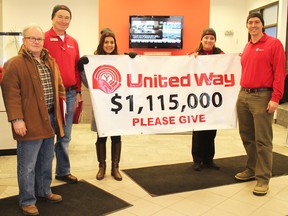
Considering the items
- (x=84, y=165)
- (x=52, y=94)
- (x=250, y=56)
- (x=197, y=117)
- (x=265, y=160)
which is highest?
(x=250, y=56)

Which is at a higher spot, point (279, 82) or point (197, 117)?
point (279, 82)

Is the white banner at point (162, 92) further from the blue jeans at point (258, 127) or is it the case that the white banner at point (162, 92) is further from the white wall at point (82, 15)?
the white wall at point (82, 15)

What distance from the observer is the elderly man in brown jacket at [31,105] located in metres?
2.43

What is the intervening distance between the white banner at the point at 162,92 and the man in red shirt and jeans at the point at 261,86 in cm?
31

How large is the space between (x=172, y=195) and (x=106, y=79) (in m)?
1.25

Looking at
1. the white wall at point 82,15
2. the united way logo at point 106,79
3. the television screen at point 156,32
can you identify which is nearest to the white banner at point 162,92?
the united way logo at point 106,79

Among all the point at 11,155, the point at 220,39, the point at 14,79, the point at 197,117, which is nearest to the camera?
the point at 14,79

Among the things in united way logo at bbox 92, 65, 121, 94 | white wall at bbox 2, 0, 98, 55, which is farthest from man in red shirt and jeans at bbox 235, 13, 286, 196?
white wall at bbox 2, 0, 98, 55

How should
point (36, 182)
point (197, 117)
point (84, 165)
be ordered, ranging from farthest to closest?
1. point (84, 165)
2. point (197, 117)
3. point (36, 182)

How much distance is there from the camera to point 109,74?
10.7 feet

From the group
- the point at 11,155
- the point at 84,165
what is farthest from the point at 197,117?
the point at 11,155

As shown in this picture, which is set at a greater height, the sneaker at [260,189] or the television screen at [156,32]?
the television screen at [156,32]

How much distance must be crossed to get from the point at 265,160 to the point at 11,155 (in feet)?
10.2

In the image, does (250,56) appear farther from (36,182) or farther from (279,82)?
(36,182)
